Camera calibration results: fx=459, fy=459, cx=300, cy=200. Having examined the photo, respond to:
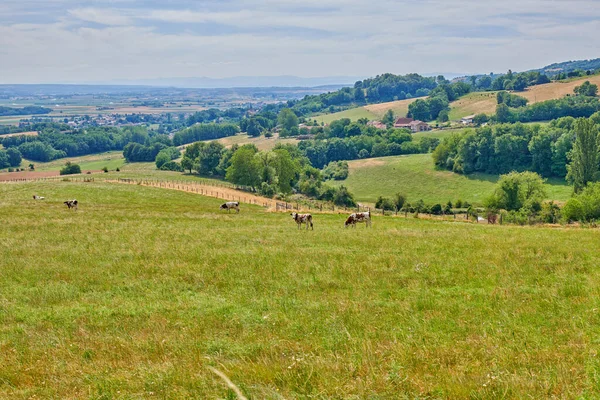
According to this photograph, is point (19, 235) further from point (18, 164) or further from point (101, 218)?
point (18, 164)

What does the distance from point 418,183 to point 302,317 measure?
13571 cm

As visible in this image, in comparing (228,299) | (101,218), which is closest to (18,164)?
(101,218)

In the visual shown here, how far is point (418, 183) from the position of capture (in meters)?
144

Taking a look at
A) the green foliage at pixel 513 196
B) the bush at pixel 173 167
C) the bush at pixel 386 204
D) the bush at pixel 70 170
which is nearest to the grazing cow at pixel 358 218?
the bush at pixel 386 204

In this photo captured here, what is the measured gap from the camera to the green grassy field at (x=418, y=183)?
419 ft

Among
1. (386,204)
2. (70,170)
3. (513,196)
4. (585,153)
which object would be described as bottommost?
(386,204)

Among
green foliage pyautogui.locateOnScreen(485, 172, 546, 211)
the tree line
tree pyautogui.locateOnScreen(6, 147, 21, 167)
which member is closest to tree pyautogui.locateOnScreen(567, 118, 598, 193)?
green foliage pyautogui.locateOnScreen(485, 172, 546, 211)

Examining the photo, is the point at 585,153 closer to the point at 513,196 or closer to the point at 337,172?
the point at 513,196

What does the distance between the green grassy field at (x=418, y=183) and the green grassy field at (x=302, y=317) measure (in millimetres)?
103394

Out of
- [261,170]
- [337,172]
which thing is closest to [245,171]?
[261,170]

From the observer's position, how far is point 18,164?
195 metres

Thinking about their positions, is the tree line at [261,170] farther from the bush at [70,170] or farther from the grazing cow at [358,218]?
the grazing cow at [358,218]

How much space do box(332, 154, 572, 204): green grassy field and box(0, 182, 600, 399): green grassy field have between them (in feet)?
339

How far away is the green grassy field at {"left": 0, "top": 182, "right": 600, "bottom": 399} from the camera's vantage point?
8672 mm
